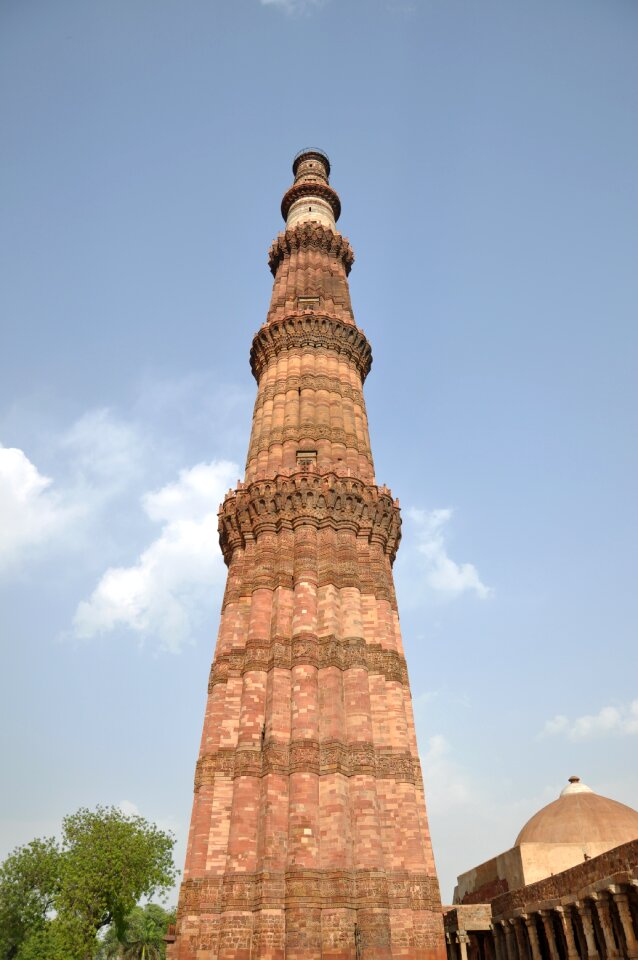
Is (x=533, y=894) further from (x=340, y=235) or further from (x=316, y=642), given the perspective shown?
(x=340, y=235)

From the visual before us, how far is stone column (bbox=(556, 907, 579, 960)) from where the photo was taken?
1684 centimetres

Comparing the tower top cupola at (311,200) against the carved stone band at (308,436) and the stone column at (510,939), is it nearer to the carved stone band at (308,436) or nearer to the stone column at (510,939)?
the carved stone band at (308,436)

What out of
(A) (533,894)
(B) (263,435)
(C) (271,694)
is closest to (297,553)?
(C) (271,694)

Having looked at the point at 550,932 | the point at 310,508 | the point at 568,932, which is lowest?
the point at 568,932

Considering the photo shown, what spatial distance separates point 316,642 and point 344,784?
13.6 feet

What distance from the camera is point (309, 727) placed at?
18328 millimetres

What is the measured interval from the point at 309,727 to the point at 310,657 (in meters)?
2.09

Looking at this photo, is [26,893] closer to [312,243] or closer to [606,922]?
[606,922]

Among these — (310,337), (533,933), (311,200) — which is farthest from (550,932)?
(311,200)

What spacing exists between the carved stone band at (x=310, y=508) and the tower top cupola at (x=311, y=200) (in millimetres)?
19943

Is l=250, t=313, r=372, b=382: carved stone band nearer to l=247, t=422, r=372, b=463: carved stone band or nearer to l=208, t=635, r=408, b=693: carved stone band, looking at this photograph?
l=247, t=422, r=372, b=463: carved stone band

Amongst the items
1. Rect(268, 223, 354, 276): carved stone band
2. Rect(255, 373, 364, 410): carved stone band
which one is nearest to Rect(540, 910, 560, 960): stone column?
Rect(255, 373, 364, 410): carved stone band

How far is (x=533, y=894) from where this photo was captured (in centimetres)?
1909

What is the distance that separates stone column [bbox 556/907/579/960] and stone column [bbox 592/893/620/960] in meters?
1.55
